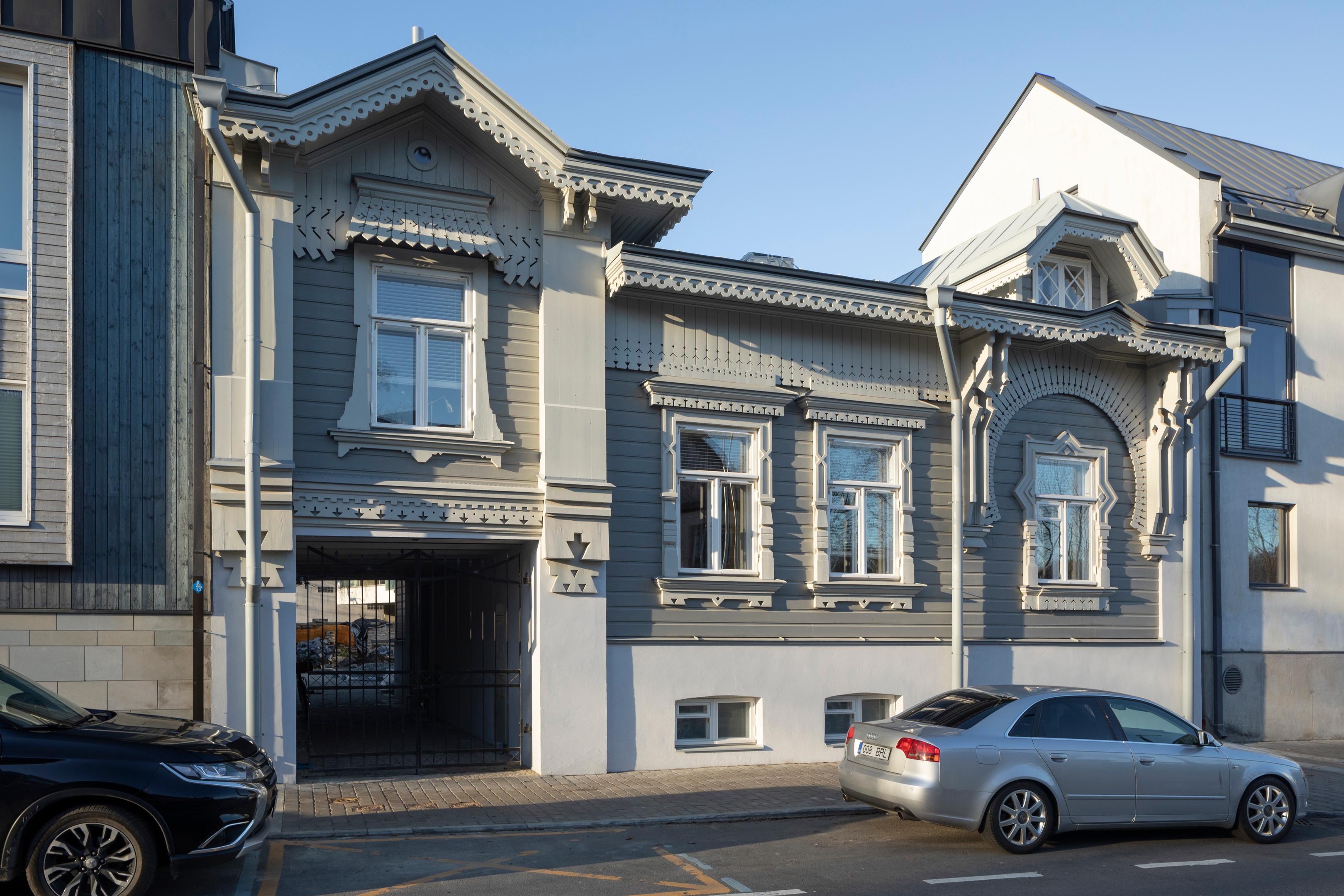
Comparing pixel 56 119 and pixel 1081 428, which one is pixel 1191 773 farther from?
pixel 56 119

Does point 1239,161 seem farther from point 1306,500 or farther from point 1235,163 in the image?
point 1306,500

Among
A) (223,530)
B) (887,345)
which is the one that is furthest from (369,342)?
(887,345)

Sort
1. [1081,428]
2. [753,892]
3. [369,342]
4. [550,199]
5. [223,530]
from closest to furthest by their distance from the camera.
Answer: [753,892] → [223,530] → [369,342] → [550,199] → [1081,428]

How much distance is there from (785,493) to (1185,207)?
28.8 ft

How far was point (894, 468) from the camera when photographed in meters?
15.7

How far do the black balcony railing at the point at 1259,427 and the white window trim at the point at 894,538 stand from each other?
590 cm

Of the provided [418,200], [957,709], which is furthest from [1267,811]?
[418,200]

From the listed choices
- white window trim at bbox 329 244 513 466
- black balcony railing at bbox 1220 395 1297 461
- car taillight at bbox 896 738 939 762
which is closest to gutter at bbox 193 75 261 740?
white window trim at bbox 329 244 513 466

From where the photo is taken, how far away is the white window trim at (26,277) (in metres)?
11.5

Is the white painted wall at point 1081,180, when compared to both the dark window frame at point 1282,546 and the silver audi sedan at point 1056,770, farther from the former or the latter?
the silver audi sedan at point 1056,770

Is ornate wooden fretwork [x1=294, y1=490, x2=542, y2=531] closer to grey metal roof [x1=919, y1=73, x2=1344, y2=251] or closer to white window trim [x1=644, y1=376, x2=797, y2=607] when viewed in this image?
white window trim [x1=644, y1=376, x2=797, y2=607]

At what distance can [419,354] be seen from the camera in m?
13.0

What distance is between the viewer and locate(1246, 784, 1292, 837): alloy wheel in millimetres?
10719

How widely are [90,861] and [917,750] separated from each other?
6136 mm
